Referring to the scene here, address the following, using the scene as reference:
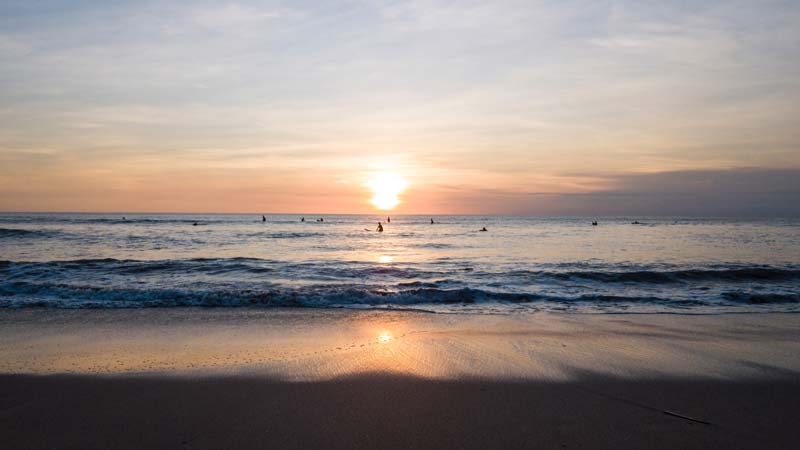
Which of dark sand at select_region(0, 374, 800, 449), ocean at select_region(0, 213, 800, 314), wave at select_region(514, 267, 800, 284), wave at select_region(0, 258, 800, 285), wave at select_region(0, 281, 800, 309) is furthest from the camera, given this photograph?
wave at select_region(0, 258, 800, 285)

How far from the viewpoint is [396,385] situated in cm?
582

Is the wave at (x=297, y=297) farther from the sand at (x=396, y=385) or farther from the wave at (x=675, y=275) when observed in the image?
the wave at (x=675, y=275)

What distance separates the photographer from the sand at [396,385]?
443 centimetres

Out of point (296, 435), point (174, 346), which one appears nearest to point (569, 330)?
point (296, 435)

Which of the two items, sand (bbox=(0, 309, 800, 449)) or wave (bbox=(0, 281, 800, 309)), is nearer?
sand (bbox=(0, 309, 800, 449))

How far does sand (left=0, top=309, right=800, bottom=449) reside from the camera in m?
4.43

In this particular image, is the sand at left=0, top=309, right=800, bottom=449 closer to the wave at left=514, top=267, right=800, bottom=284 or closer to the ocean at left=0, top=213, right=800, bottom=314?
the ocean at left=0, top=213, right=800, bottom=314

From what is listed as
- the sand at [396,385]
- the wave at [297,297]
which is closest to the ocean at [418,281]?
the wave at [297,297]

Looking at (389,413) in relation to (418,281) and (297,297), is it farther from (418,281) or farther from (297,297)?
(418,281)

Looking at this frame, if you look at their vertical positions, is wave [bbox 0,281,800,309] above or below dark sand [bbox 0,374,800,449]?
below

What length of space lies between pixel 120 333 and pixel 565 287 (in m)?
12.9

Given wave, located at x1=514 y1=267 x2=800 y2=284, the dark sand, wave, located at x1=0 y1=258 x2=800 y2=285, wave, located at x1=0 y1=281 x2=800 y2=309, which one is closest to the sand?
the dark sand

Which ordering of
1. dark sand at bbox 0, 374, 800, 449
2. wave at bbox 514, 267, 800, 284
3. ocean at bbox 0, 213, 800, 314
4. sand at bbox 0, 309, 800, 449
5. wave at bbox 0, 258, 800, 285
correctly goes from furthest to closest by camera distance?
wave at bbox 0, 258, 800, 285, wave at bbox 514, 267, 800, 284, ocean at bbox 0, 213, 800, 314, sand at bbox 0, 309, 800, 449, dark sand at bbox 0, 374, 800, 449

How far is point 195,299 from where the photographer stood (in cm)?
1286
